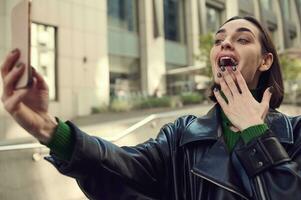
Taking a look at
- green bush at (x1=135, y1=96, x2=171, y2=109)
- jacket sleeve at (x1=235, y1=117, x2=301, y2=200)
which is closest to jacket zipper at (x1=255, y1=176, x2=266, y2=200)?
jacket sleeve at (x1=235, y1=117, x2=301, y2=200)

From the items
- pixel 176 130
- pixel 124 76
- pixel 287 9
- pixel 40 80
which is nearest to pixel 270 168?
pixel 176 130

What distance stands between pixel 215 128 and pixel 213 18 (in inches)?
1229

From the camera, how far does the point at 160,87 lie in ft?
84.4

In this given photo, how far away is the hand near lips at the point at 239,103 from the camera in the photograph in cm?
155

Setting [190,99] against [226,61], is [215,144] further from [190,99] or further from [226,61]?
[190,99]

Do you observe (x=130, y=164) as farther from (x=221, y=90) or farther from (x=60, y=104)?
(x=60, y=104)

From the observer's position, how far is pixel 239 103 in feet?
5.24

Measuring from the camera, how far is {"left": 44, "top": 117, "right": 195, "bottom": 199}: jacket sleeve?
146cm

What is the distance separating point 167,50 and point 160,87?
2862 mm

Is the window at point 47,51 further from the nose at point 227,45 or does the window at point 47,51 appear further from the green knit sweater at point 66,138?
the green knit sweater at point 66,138

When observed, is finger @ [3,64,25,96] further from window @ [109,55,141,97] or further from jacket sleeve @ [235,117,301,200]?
window @ [109,55,141,97]

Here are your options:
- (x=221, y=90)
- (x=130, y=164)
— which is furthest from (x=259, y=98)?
(x=130, y=164)

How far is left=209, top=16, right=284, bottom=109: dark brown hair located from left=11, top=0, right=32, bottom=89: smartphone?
88 centimetres

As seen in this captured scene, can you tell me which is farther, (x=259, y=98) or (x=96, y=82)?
(x=96, y=82)
